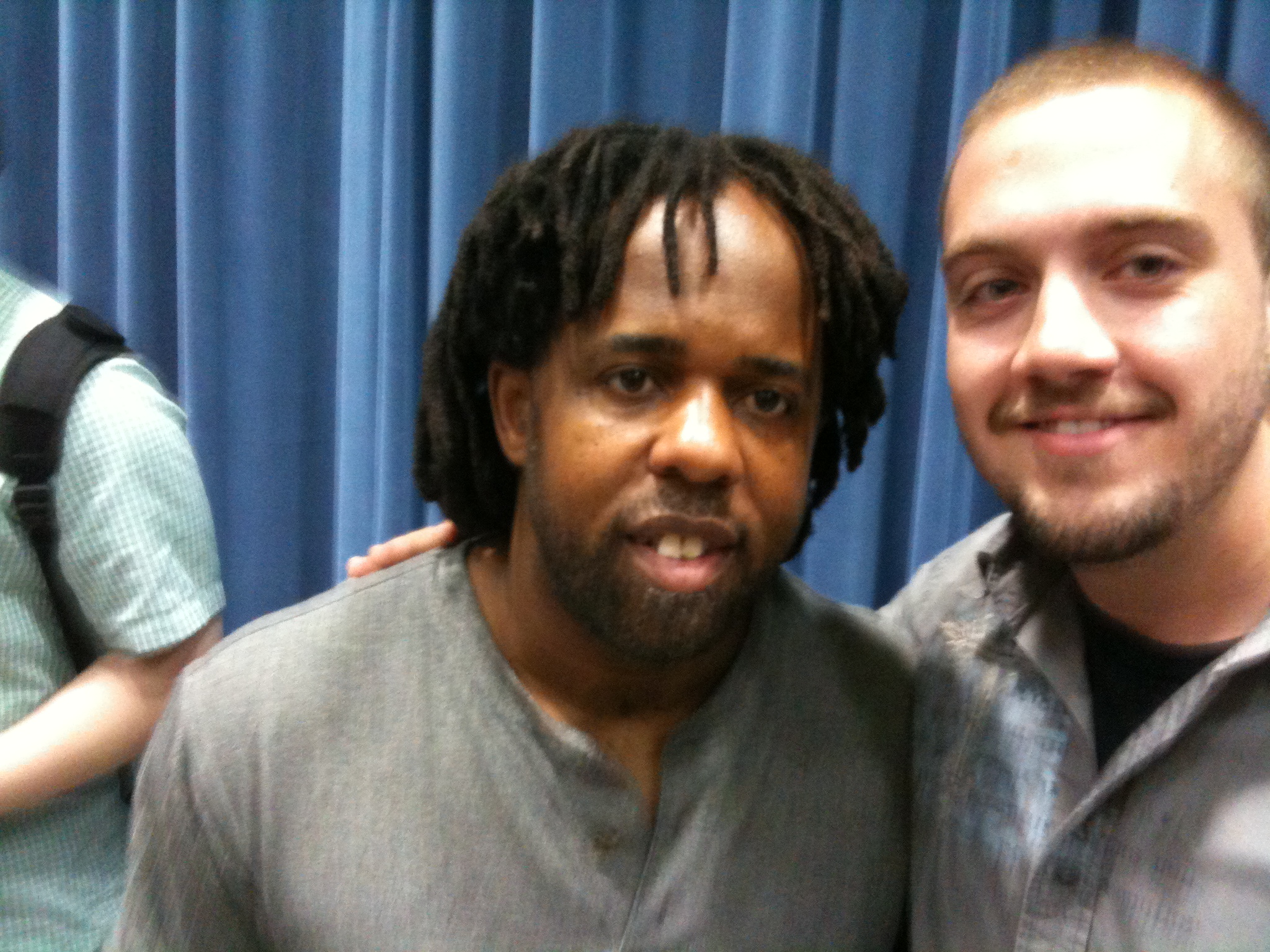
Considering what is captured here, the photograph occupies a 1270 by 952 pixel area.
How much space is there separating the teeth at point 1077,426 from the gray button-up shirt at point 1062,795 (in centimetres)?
18

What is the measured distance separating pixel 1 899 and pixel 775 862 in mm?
772

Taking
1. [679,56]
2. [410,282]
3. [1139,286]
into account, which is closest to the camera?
[1139,286]

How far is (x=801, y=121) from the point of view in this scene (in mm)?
1180

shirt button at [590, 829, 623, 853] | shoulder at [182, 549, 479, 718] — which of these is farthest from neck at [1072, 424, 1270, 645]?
shoulder at [182, 549, 479, 718]

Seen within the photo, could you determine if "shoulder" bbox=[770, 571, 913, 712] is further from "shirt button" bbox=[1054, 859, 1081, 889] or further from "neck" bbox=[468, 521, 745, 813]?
"shirt button" bbox=[1054, 859, 1081, 889]

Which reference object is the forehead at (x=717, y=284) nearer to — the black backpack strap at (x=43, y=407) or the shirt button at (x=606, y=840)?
the shirt button at (x=606, y=840)

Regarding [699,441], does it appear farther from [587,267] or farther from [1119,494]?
[1119,494]

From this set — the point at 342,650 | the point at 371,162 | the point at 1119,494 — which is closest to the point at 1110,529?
the point at 1119,494

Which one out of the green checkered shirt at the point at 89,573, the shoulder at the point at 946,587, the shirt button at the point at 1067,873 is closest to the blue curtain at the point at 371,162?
the shoulder at the point at 946,587

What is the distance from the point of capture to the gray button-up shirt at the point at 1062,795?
2.07 feet

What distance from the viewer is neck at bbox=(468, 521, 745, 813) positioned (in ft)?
2.48

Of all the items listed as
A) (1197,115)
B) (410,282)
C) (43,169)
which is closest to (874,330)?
(1197,115)

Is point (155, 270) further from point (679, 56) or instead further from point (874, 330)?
point (874, 330)

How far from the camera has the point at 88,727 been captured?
0.87m
